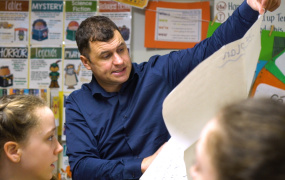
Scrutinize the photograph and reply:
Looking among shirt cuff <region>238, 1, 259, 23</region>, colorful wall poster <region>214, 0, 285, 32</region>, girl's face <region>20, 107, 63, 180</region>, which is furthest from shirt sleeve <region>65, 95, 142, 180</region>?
colorful wall poster <region>214, 0, 285, 32</region>

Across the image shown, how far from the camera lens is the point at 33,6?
2008 millimetres

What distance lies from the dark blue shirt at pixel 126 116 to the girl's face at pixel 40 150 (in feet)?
0.50

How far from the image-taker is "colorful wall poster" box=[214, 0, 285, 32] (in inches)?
71.3

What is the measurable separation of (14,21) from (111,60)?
1.08 meters

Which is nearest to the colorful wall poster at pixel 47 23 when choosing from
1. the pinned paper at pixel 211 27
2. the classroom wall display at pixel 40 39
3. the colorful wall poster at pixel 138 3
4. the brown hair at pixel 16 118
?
the classroom wall display at pixel 40 39

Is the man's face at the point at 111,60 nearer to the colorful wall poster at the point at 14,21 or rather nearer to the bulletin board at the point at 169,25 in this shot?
the bulletin board at the point at 169,25

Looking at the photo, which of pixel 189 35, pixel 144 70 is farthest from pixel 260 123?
pixel 189 35

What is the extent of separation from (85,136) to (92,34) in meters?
0.38

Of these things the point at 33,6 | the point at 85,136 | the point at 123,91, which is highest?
the point at 33,6

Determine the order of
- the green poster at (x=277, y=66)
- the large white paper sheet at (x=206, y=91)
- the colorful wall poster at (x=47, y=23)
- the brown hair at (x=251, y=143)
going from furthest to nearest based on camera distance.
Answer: the colorful wall poster at (x=47, y=23), the green poster at (x=277, y=66), the large white paper sheet at (x=206, y=91), the brown hair at (x=251, y=143)

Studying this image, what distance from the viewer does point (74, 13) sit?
1.98 meters

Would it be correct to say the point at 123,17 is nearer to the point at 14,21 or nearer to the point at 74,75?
the point at 74,75

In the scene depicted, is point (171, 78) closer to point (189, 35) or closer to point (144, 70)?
point (144, 70)

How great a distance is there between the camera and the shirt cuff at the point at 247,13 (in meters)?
0.95
